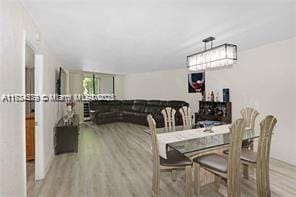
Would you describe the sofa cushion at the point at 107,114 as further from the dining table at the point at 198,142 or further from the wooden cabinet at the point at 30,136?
the dining table at the point at 198,142

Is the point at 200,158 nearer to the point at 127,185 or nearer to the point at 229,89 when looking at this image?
the point at 127,185

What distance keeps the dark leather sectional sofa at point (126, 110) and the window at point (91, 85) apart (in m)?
0.89

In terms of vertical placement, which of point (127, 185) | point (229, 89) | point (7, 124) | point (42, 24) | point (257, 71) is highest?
point (42, 24)

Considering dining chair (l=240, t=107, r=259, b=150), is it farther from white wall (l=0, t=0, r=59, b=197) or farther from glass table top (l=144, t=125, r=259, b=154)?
white wall (l=0, t=0, r=59, b=197)

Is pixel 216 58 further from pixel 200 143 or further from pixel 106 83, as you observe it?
pixel 106 83

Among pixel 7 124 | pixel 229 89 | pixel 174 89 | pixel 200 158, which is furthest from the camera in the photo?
pixel 174 89

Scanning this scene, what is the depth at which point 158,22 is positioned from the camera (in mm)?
2559

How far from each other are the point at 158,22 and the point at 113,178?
2491 millimetres

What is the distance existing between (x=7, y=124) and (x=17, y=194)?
783 millimetres

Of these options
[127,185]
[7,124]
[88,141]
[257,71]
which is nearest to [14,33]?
[7,124]

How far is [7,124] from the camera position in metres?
1.59

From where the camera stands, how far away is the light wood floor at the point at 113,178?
255 cm

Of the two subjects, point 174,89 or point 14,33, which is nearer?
A: point 14,33

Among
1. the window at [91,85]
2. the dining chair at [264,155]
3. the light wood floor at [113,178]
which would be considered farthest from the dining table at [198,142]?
the window at [91,85]
